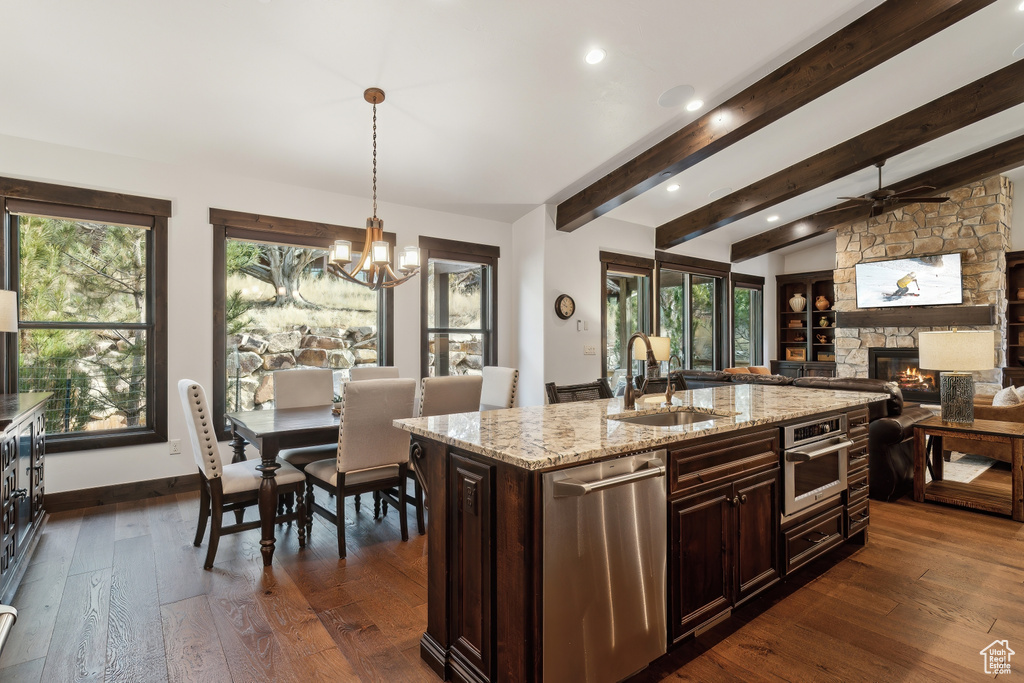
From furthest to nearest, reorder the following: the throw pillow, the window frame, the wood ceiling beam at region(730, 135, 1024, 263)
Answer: the window frame
the wood ceiling beam at region(730, 135, 1024, 263)
the throw pillow

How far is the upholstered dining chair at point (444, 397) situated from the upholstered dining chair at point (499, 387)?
0.50 m

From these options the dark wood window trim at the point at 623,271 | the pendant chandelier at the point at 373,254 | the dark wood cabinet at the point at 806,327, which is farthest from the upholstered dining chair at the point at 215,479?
the dark wood cabinet at the point at 806,327

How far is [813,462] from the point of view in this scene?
247 cm

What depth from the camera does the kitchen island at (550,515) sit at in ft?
4.96

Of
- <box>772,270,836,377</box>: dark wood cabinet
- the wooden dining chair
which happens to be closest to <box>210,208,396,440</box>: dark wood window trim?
the wooden dining chair

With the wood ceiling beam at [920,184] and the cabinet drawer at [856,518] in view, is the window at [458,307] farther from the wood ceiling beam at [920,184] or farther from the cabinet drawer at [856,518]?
the wood ceiling beam at [920,184]

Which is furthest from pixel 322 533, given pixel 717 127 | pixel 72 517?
pixel 717 127

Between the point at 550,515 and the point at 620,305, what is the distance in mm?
5654

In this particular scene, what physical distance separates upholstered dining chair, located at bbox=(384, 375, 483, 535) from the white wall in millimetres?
2216

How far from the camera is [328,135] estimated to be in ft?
12.4

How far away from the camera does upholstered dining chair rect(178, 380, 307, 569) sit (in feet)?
8.65

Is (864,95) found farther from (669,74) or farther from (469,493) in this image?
(469,493)

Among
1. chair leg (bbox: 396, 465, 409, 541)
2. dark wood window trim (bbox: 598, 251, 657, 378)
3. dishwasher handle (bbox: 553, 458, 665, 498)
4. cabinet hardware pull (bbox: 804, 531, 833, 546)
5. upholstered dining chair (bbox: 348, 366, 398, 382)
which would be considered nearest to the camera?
dishwasher handle (bbox: 553, 458, 665, 498)

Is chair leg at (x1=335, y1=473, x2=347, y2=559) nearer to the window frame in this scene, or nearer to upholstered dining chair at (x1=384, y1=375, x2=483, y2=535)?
upholstered dining chair at (x1=384, y1=375, x2=483, y2=535)
